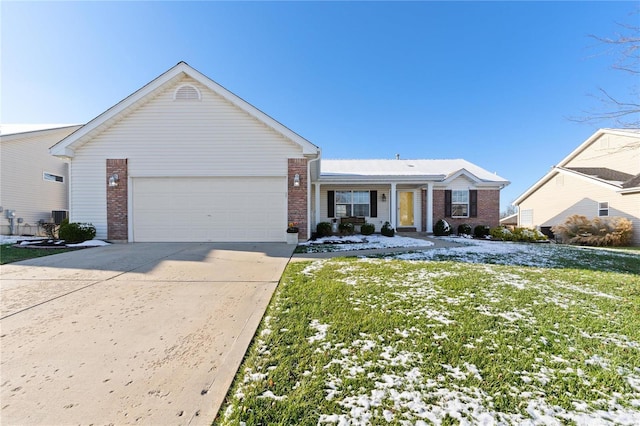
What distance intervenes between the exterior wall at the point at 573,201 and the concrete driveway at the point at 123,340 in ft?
59.3

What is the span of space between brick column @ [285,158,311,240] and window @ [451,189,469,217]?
889cm

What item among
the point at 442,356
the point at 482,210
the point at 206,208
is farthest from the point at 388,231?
the point at 442,356

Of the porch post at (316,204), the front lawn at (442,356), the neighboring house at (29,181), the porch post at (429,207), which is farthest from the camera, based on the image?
the porch post at (316,204)

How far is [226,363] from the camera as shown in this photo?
2.22 meters

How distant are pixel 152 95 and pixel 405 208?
41.4ft

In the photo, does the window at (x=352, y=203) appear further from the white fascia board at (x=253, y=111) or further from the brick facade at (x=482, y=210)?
the white fascia board at (x=253, y=111)

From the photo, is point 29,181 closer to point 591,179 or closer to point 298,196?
point 298,196

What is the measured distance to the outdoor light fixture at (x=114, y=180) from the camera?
8953 mm

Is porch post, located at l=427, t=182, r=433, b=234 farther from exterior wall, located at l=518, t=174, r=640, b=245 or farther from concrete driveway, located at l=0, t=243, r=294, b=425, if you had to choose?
concrete driveway, located at l=0, t=243, r=294, b=425

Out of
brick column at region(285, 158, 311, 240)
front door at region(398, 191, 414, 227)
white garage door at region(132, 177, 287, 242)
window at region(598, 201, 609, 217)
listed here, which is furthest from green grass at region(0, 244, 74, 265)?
window at region(598, 201, 609, 217)

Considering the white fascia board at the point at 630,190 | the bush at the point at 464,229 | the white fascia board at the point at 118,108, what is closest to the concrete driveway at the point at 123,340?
the white fascia board at the point at 118,108

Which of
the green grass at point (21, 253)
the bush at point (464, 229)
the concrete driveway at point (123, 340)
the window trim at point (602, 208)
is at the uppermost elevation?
the window trim at point (602, 208)

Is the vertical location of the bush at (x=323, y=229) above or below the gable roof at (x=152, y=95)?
below

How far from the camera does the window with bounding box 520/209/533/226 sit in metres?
17.9
